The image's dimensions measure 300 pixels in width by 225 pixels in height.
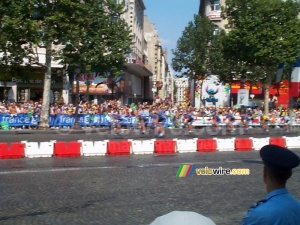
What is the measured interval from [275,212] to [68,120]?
97.2 feet

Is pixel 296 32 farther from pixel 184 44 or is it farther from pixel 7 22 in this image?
pixel 7 22

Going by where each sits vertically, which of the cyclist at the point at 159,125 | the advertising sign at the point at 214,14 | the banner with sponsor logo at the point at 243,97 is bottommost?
the cyclist at the point at 159,125

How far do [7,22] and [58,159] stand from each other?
14533mm

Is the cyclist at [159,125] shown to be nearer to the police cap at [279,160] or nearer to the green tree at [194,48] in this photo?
the police cap at [279,160]

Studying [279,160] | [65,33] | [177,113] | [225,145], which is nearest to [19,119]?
[65,33]

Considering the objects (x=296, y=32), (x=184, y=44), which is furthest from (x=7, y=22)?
(x=184, y=44)

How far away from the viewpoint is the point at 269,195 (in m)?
2.90

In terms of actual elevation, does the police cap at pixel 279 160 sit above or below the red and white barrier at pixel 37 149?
above

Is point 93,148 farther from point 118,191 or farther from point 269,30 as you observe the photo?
point 269,30

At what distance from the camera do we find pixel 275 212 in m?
2.76

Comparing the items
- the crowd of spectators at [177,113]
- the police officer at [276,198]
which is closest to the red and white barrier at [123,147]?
the crowd of spectators at [177,113]

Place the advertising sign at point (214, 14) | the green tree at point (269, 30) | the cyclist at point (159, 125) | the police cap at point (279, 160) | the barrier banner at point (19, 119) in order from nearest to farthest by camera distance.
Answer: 1. the police cap at point (279, 160)
2. the cyclist at point (159, 125)
3. the barrier banner at point (19, 119)
4. the green tree at point (269, 30)
5. the advertising sign at point (214, 14)

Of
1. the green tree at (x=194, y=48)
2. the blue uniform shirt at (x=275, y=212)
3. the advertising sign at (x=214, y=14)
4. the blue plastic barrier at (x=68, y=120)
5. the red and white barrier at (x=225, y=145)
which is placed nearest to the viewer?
the blue uniform shirt at (x=275, y=212)

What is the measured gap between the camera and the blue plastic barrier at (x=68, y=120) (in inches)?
1170
